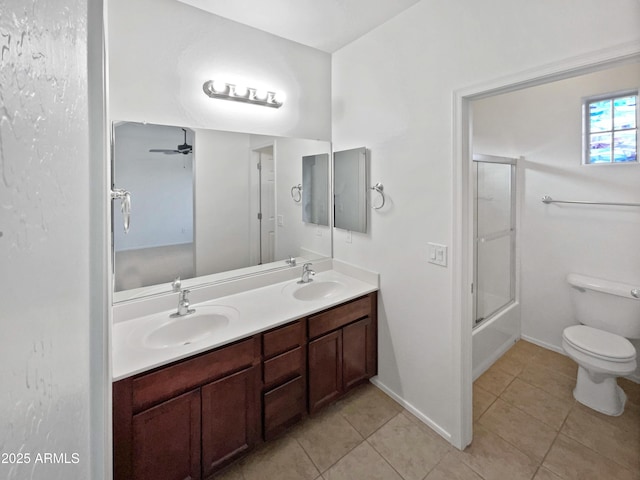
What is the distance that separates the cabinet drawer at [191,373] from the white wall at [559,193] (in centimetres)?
264

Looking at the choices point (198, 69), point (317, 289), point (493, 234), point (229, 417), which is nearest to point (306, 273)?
point (317, 289)

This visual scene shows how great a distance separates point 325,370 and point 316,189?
141cm

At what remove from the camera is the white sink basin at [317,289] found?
2203 millimetres

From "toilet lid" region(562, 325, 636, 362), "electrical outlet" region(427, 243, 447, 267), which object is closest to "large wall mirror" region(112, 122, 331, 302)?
"electrical outlet" region(427, 243, 447, 267)

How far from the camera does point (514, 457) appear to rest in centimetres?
166

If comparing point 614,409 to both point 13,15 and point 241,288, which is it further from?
point 13,15

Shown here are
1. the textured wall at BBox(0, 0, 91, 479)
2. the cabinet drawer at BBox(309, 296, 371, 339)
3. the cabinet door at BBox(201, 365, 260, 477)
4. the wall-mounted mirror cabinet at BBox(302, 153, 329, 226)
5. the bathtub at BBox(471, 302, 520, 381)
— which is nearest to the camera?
the textured wall at BBox(0, 0, 91, 479)

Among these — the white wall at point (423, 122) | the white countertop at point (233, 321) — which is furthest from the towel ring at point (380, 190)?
the white countertop at point (233, 321)

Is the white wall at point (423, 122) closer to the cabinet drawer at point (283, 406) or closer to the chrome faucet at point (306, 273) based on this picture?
the chrome faucet at point (306, 273)

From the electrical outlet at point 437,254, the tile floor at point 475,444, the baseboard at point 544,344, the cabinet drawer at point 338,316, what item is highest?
the electrical outlet at point 437,254

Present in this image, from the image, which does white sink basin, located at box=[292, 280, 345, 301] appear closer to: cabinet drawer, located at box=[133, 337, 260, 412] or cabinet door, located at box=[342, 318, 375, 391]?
cabinet door, located at box=[342, 318, 375, 391]

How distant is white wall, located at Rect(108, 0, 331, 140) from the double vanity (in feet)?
3.65

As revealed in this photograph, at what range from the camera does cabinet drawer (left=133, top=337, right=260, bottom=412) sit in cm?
128

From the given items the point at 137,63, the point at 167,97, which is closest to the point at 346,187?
the point at 167,97
